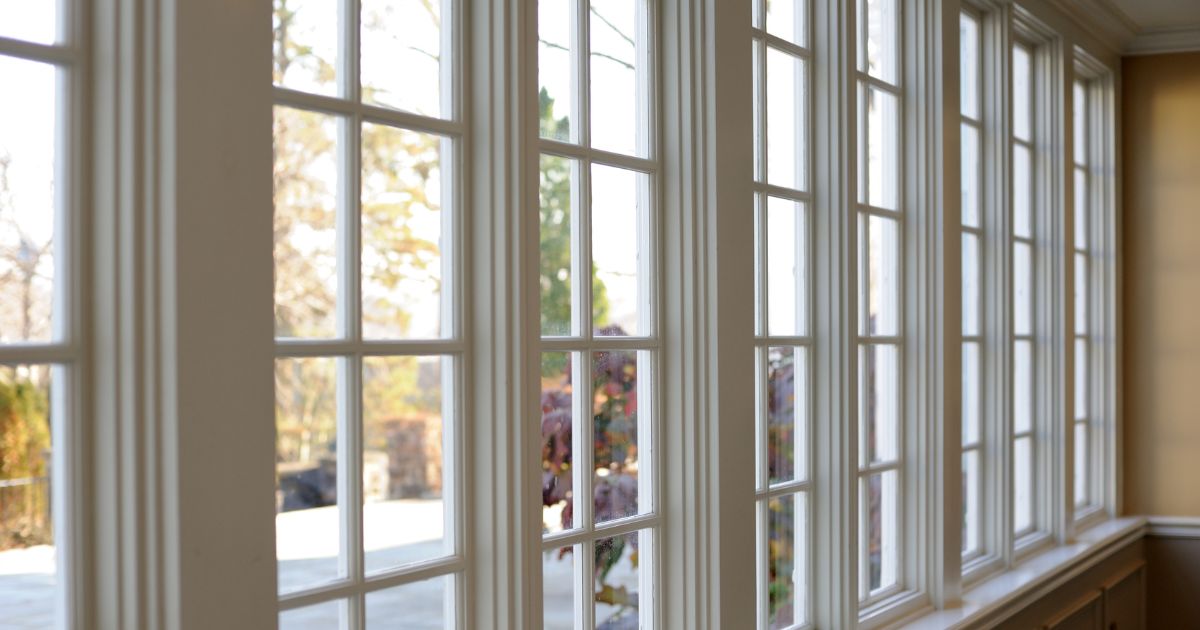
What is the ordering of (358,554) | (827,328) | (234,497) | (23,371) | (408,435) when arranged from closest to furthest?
(23,371), (234,497), (358,554), (408,435), (827,328)

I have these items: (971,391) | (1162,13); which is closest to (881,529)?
(971,391)

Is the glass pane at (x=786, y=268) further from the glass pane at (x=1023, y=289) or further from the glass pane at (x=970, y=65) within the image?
the glass pane at (x=1023, y=289)

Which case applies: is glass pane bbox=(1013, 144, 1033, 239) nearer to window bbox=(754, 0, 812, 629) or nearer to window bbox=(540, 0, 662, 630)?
window bbox=(754, 0, 812, 629)

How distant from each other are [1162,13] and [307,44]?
15.2 ft

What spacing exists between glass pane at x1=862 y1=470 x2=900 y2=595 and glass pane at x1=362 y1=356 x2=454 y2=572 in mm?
1714

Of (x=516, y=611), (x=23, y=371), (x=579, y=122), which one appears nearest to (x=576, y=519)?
(x=516, y=611)

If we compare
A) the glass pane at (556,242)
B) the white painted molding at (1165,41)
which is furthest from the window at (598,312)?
the white painted molding at (1165,41)

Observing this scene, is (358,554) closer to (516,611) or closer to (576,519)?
(516,611)

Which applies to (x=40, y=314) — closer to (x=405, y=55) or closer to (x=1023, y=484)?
(x=405, y=55)

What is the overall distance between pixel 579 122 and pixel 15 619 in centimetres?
129

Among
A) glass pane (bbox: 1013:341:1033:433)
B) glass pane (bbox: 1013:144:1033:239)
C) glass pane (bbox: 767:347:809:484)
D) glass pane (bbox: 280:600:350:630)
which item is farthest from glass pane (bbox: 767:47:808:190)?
glass pane (bbox: 1013:341:1033:433)

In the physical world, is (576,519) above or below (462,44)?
below

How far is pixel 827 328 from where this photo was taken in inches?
118

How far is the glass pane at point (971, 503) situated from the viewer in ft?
13.1
